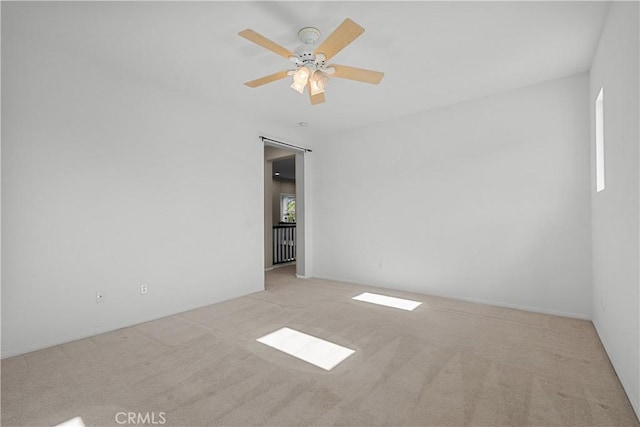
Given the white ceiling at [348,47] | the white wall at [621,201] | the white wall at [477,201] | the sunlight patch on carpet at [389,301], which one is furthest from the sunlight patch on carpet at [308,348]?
the white ceiling at [348,47]

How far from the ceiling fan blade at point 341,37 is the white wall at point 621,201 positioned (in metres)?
1.59

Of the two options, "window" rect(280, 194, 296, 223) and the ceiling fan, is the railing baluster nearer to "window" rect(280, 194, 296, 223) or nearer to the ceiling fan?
"window" rect(280, 194, 296, 223)

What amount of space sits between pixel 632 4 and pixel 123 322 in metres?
4.80

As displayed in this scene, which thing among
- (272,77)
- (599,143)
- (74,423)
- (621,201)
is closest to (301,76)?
(272,77)

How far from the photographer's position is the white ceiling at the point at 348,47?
6.97 ft

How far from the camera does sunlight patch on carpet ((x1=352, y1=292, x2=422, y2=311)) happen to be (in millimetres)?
3646

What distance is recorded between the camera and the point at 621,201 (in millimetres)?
1945

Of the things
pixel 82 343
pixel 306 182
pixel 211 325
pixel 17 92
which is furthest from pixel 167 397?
pixel 306 182

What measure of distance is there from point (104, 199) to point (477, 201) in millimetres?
4408

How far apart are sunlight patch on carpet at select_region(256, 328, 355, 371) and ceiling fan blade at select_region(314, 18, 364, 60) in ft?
7.91

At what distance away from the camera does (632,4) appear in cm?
169

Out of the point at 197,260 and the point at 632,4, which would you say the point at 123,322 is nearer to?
the point at 197,260

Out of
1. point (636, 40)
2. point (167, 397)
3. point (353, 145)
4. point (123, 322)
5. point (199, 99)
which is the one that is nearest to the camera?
point (636, 40)

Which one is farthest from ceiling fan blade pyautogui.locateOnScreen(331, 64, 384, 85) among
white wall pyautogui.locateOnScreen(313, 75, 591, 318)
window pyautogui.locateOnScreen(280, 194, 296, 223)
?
window pyautogui.locateOnScreen(280, 194, 296, 223)
